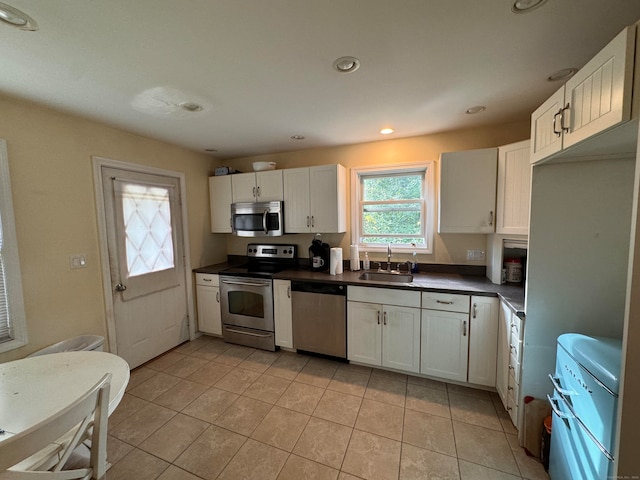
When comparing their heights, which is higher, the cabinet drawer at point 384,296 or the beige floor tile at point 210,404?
the cabinet drawer at point 384,296

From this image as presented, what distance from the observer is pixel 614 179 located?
137cm

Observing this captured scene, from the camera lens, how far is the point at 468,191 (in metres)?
2.37

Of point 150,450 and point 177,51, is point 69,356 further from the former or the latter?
point 177,51

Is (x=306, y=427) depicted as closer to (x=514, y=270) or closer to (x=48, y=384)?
(x=48, y=384)

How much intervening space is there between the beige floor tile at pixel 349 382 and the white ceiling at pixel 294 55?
246 centimetres

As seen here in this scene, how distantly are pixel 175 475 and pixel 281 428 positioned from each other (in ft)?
2.23

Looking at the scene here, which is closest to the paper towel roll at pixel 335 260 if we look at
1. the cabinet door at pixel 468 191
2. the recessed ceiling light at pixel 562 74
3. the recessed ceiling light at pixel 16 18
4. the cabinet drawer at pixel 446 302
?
the cabinet drawer at pixel 446 302

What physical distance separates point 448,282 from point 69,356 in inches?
112

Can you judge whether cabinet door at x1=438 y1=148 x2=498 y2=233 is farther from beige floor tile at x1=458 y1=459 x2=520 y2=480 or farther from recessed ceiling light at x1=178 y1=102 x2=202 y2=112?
recessed ceiling light at x1=178 y1=102 x2=202 y2=112

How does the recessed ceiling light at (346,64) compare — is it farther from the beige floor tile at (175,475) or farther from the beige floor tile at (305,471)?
the beige floor tile at (175,475)

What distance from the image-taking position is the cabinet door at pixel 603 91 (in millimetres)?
855

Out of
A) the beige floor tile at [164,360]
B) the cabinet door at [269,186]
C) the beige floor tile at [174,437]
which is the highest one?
the cabinet door at [269,186]

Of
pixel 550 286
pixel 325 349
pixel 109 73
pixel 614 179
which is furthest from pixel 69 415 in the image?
pixel 614 179

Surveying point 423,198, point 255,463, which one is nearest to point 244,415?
point 255,463
